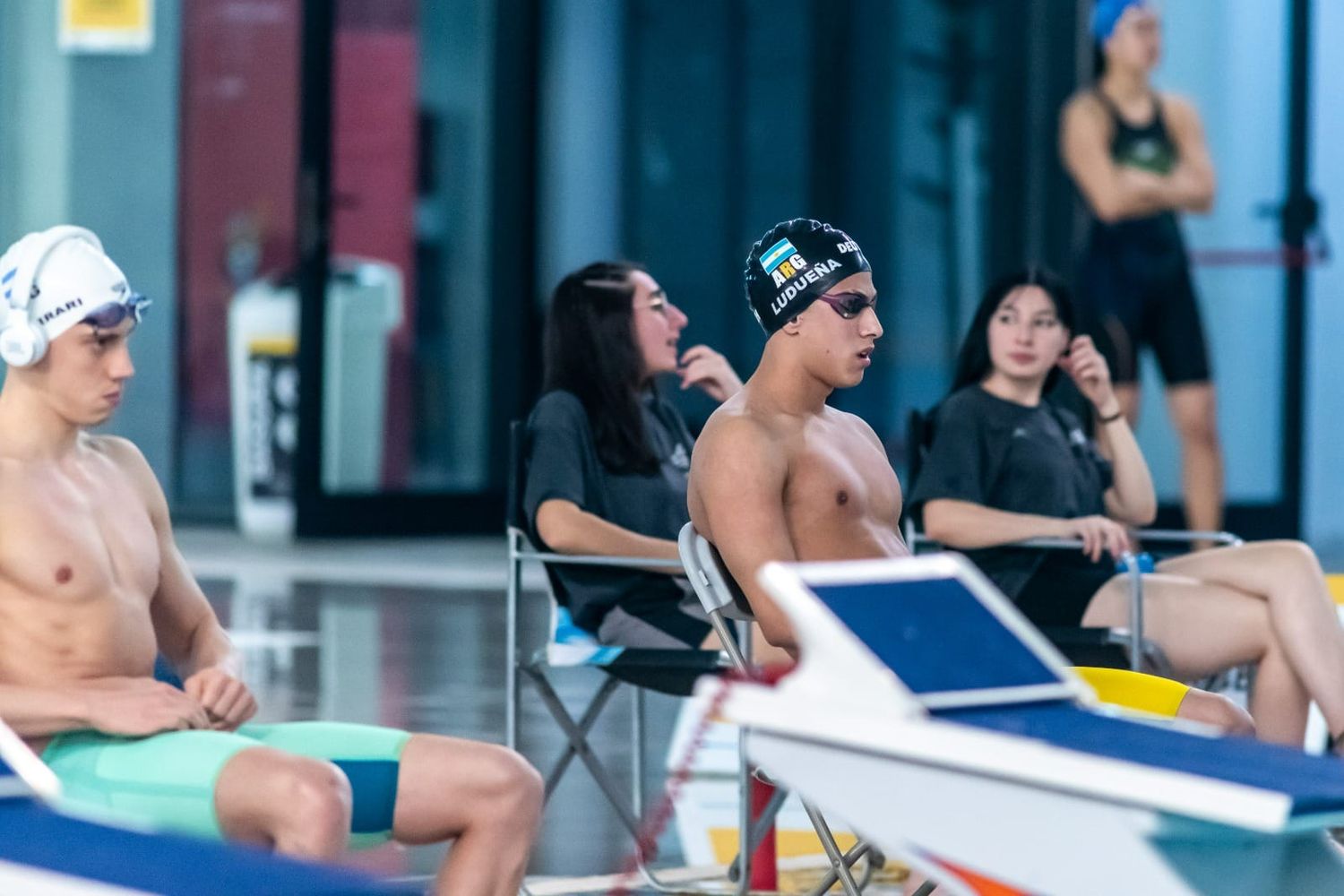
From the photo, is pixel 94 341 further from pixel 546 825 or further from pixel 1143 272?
pixel 1143 272

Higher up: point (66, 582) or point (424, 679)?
point (66, 582)

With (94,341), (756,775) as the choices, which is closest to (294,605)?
(756,775)

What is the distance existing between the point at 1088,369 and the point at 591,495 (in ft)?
3.79

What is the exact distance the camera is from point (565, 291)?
4.41m

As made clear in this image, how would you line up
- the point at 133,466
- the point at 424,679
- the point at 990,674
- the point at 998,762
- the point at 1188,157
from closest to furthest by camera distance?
1. the point at 998,762
2. the point at 990,674
3. the point at 133,466
4. the point at 424,679
5. the point at 1188,157

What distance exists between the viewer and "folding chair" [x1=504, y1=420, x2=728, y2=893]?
393 cm

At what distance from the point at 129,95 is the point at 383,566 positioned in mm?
3676

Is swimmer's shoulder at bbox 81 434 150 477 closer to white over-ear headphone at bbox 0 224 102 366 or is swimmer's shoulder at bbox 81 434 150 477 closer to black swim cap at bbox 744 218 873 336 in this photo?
white over-ear headphone at bbox 0 224 102 366

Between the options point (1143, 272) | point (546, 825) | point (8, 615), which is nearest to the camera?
point (8, 615)

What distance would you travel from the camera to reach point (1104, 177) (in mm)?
7160

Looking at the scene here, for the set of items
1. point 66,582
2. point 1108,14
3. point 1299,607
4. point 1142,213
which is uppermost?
point 1108,14

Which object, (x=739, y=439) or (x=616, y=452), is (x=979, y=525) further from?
(x=739, y=439)

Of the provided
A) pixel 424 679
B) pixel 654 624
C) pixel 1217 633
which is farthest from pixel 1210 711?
pixel 424 679

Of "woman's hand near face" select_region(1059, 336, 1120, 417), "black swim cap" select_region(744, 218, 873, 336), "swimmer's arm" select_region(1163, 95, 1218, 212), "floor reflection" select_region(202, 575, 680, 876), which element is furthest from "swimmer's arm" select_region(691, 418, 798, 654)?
"swimmer's arm" select_region(1163, 95, 1218, 212)
